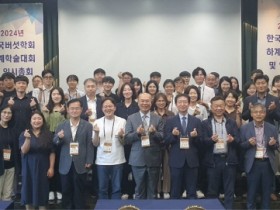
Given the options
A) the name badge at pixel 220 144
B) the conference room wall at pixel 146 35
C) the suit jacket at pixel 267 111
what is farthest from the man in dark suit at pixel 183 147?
the conference room wall at pixel 146 35

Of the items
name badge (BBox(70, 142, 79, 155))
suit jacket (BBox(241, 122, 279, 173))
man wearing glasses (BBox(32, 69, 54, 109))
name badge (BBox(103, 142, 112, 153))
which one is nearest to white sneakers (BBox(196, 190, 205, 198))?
suit jacket (BBox(241, 122, 279, 173))

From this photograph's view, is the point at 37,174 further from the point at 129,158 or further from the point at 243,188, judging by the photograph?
the point at 243,188

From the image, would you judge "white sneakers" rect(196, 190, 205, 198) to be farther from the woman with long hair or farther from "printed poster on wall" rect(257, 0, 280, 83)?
"printed poster on wall" rect(257, 0, 280, 83)

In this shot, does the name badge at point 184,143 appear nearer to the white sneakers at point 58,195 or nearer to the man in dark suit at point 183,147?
the man in dark suit at point 183,147

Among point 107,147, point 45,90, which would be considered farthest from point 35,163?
point 45,90

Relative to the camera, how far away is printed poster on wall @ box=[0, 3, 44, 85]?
721 cm

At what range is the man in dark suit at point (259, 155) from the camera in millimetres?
4461

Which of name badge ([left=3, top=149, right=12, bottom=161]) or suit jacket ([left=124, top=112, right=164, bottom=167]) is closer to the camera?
suit jacket ([left=124, top=112, right=164, bottom=167])

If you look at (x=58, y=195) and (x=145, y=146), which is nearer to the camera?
(x=145, y=146)

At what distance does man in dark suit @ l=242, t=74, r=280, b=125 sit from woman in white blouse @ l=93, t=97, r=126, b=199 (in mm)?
1488

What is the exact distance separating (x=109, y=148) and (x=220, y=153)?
3.91 ft

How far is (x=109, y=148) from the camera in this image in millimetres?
4551

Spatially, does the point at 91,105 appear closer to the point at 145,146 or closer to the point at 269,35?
the point at 145,146

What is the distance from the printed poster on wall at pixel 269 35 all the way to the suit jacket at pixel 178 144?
120 inches
